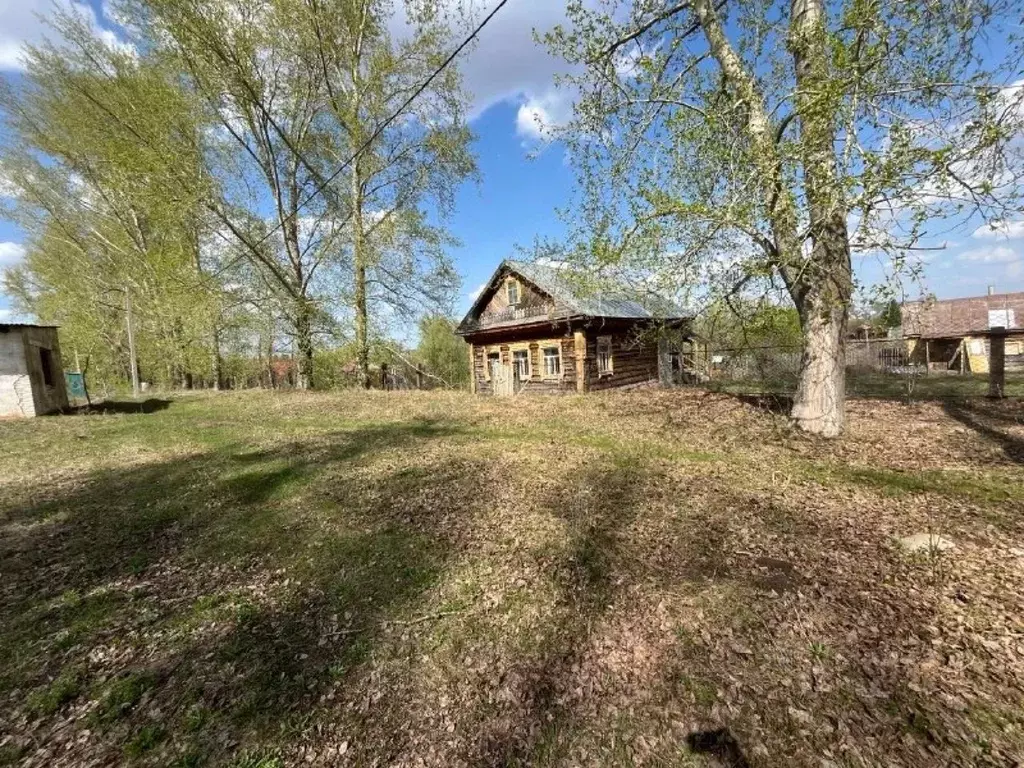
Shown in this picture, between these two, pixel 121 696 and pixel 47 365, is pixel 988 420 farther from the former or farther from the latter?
pixel 47 365

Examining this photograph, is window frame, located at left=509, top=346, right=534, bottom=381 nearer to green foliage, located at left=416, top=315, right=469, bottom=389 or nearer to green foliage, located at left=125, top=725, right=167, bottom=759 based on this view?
green foliage, located at left=416, top=315, right=469, bottom=389

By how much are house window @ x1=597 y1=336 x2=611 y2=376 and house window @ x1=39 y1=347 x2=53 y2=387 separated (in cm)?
1803

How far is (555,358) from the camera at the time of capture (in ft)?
57.7

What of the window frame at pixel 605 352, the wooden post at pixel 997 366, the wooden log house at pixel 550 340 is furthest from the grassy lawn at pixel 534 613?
the window frame at pixel 605 352

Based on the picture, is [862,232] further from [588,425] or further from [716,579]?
[588,425]

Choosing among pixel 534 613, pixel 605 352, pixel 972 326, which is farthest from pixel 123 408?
pixel 972 326

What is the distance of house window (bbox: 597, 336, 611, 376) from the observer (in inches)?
679

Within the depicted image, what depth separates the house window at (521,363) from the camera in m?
18.7

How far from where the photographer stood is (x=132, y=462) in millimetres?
7840

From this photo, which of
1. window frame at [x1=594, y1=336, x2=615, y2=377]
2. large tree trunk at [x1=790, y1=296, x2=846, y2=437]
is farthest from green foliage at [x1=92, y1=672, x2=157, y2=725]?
window frame at [x1=594, y1=336, x2=615, y2=377]

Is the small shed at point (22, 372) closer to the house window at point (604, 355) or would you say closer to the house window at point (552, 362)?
the house window at point (552, 362)

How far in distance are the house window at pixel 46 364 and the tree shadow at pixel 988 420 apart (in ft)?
73.0

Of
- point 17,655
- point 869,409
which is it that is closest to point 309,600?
point 17,655

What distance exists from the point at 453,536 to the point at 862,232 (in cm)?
578
